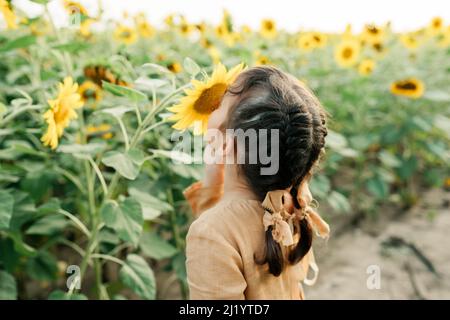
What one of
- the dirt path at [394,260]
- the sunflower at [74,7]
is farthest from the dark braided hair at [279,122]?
the dirt path at [394,260]

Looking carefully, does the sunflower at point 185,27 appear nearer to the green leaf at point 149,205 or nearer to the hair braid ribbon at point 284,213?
the green leaf at point 149,205

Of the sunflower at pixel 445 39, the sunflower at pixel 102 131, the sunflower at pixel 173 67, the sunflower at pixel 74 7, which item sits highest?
the sunflower at pixel 445 39

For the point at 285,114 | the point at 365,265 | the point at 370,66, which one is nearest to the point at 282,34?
the point at 370,66

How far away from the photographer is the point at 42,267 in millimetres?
1631

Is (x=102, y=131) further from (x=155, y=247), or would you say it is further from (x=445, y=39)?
(x=445, y=39)

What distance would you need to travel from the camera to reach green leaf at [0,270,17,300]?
1.35 m

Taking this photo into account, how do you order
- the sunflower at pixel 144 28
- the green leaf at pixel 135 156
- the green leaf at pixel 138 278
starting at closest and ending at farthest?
the green leaf at pixel 135 156
the green leaf at pixel 138 278
the sunflower at pixel 144 28

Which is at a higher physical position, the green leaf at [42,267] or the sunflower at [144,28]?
the sunflower at [144,28]

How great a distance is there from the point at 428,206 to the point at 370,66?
0.79 meters

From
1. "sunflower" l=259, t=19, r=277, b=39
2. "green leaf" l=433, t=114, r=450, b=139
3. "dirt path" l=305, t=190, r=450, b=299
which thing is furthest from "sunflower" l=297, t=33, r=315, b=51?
"dirt path" l=305, t=190, r=450, b=299

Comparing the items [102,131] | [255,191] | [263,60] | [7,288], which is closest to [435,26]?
[263,60]

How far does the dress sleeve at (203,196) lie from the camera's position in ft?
3.84

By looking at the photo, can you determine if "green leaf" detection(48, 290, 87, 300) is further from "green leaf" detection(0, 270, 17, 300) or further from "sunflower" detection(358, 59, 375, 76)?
"sunflower" detection(358, 59, 375, 76)

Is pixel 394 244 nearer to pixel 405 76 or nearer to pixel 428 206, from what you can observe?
pixel 428 206
